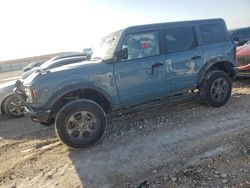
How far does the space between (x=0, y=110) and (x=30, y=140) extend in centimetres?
267

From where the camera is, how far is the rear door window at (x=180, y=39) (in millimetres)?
6062

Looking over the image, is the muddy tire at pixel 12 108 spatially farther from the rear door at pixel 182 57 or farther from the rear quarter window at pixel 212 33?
the rear quarter window at pixel 212 33

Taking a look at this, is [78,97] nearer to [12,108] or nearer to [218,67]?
[218,67]

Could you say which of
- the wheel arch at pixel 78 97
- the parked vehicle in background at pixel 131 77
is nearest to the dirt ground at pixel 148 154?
the parked vehicle in background at pixel 131 77

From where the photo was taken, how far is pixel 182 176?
3.82m

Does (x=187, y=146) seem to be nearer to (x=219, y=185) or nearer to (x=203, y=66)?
(x=219, y=185)

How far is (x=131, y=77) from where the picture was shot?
220 inches

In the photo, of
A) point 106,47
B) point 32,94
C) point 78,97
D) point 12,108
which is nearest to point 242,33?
point 106,47

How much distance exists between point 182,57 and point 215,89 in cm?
115

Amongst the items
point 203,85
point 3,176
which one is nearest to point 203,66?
point 203,85

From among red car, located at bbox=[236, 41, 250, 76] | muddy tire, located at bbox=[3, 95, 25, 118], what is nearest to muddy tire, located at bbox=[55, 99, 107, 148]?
muddy tire, located at bbox=[3, 95, 25, 118]

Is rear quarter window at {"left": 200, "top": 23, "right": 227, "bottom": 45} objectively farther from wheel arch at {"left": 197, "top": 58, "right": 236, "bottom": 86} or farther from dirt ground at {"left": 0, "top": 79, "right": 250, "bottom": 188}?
dirt ground at {"left": 0, "top": 79, "right": 250, "bottom": 188}

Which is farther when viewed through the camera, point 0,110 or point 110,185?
point 0,110

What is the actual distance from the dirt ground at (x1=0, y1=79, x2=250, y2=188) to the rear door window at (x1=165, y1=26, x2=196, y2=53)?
139 cm
